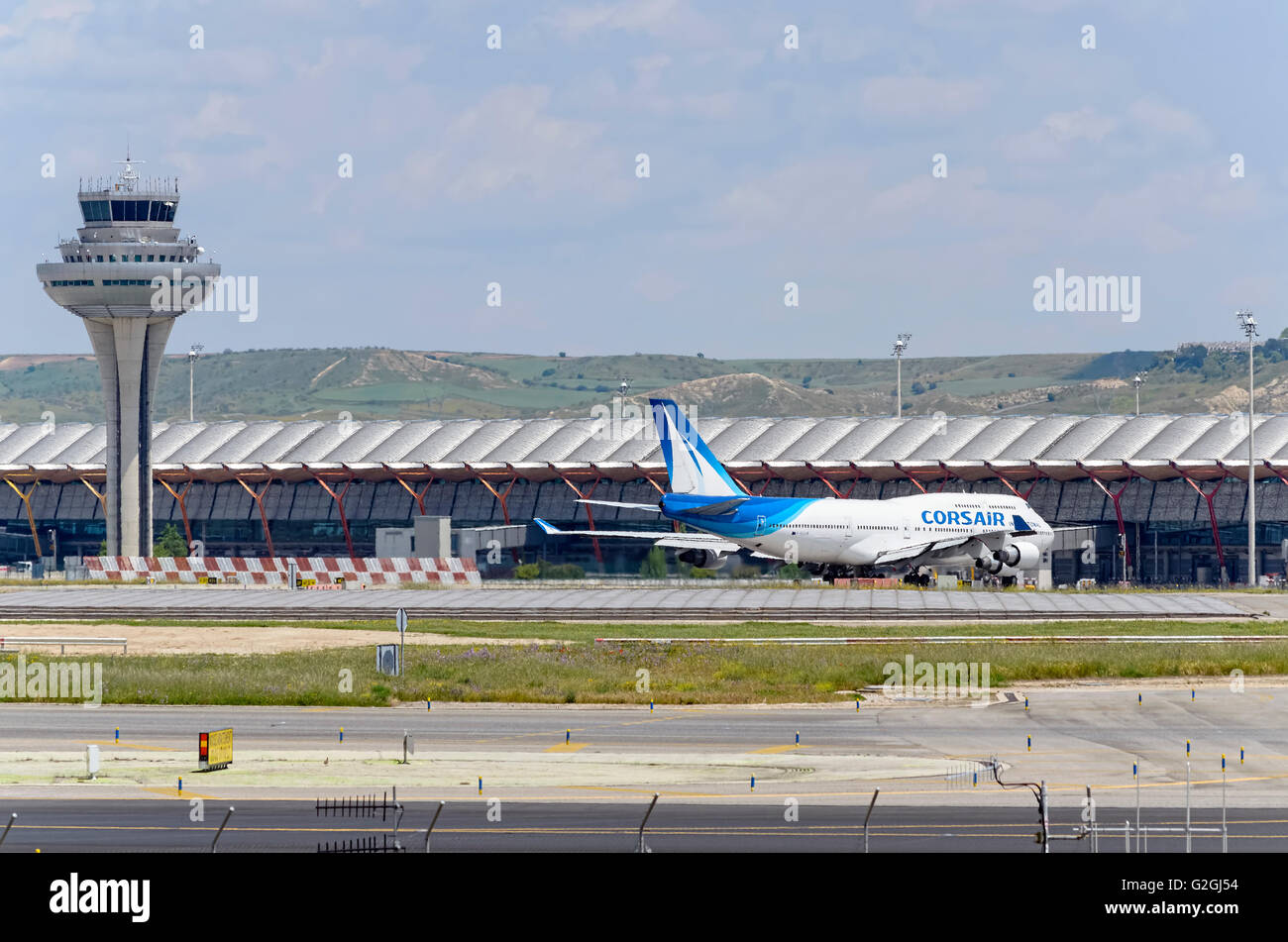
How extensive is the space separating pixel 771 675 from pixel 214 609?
35.7 metres

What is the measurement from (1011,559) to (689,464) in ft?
64.3

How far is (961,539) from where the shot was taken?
90.5 m

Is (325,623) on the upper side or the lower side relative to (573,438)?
lower

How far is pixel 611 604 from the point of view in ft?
266

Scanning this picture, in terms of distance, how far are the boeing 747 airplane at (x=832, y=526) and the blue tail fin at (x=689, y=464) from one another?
5 centimetres

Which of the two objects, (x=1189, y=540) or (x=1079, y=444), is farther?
(x=1079, y=444)

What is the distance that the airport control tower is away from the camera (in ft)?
406

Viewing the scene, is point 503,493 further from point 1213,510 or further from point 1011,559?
point 1213,510

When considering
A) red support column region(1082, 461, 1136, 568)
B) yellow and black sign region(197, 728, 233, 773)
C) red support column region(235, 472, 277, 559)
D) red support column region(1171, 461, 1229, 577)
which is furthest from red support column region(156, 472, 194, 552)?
yellow and black sign region(197, 728, 233, 773)

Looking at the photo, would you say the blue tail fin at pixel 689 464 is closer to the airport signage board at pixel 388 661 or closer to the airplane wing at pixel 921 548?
the airplane wing at pixel 921 548

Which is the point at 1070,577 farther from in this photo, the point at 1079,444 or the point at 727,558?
the point at 727,558

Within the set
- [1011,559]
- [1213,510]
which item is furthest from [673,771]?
[1213,510]

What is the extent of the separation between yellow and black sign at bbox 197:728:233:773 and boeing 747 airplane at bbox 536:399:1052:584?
169 ft
